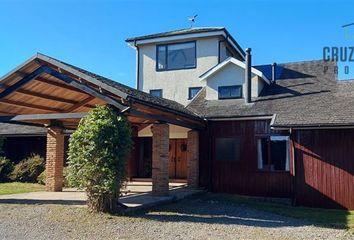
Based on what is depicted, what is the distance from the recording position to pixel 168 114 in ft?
48.1

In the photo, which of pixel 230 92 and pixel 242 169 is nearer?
pixel 242 169

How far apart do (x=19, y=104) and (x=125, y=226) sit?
7558 mm

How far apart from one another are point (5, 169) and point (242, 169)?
13034 mm

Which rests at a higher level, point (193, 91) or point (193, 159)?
point (193, 91)

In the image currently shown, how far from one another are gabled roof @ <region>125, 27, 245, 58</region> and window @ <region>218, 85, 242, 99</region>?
390 centimetres

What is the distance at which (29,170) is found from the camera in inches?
839

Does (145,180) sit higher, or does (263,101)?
(263,101)

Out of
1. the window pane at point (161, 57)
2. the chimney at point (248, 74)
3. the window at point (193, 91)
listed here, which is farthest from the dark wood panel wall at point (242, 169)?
the window pane at point (161, 57)

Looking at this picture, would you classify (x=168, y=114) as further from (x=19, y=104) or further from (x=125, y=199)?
(x=19, y=104)

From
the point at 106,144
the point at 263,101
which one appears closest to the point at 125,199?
the point at 106,144

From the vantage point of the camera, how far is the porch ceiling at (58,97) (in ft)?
39.4

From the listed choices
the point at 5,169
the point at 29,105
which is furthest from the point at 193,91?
the point at 5,169

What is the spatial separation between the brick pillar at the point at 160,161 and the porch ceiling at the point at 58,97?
46 cm

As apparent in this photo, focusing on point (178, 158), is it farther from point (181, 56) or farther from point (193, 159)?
point (181, 56)
